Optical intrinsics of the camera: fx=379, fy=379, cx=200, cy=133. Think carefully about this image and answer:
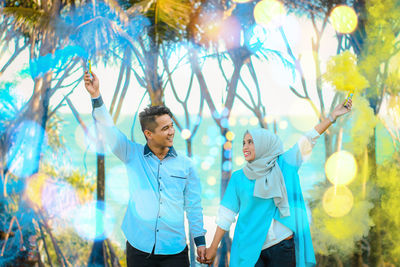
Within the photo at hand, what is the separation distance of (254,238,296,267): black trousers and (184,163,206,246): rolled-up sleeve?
353mm

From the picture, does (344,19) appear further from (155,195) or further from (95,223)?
(95,223)

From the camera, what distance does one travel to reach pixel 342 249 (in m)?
3.52

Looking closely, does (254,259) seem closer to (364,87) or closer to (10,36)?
(364,87)

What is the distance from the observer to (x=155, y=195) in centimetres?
208

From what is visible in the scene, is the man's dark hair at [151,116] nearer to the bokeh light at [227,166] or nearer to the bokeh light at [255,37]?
the bokeh light at [227,166]

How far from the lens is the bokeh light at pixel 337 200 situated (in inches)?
139

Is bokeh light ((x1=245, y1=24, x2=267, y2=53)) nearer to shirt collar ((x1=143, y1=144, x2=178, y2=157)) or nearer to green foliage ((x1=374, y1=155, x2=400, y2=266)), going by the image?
green foliage ((x1=374, y1=155, x2=400, y2=266))

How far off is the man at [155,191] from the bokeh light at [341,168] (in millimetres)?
1892

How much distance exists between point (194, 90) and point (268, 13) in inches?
40.5

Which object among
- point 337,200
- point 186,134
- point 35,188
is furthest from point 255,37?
point 35,188

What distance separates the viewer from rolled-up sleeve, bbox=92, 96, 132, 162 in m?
1.96

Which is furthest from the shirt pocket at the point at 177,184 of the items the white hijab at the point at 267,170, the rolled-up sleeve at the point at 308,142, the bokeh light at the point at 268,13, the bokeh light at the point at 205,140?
the bokeh light at the point at 205,140

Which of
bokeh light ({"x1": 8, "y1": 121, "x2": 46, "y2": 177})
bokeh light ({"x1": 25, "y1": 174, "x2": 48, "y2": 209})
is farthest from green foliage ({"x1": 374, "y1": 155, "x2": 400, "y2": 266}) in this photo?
bokeh light ({"x1": 8, "y1": 121, "x2": 46, "y2": 177})

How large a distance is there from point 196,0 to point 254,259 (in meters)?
2.50
